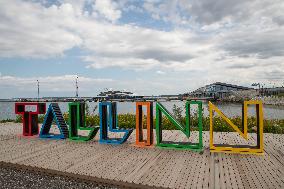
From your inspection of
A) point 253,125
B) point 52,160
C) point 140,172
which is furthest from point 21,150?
point 253,125

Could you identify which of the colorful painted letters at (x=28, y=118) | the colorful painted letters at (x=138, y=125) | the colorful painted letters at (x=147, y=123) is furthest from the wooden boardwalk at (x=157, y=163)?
the colorful painted letters at (x=28, y=118)

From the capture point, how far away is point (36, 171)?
11.0 metres

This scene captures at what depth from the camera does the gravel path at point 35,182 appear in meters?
9.38

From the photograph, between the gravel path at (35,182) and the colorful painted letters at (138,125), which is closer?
the gravel path at (35,182)

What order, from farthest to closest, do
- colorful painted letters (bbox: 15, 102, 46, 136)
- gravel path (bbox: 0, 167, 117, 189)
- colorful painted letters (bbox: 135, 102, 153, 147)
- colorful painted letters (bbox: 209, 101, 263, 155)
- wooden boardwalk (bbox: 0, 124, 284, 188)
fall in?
1. colorful painted letters (bbox: 15, 102, 46, 136)
2. colorful painted letters (bbox: 135, 102, 153, 147)
3. colorful painted letters (bbox: 209, 101, 263, 155)
4. gravel path (bbox: 0, 167, 117, 189)
5. wooden boardwalk (bbox: 0, 124, 284, 188)

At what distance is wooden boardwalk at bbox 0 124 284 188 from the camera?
909 cm

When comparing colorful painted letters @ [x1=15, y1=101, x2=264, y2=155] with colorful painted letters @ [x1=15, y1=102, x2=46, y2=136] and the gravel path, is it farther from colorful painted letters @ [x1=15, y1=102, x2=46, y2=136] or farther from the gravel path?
the gravel path

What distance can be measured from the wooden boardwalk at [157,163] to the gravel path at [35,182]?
18.1 inches

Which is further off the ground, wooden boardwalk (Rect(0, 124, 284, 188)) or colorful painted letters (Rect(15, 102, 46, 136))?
colorful painted letters (Rect(15, 102, 46, 136))

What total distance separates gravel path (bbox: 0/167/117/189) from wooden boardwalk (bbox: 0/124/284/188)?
0.46 meters

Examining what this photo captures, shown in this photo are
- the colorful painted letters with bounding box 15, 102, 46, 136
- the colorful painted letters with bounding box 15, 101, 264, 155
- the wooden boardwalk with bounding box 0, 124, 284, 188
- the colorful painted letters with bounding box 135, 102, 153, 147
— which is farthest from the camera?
the colorful painted letters with bounding box 15, 102, 46, 136

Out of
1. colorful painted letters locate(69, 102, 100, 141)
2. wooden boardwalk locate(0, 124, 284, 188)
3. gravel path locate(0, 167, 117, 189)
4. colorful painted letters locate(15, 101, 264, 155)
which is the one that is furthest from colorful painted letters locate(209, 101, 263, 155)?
colorful painted letters locate(69, 102, 100, 141)

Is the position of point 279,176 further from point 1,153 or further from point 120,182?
point 1,153

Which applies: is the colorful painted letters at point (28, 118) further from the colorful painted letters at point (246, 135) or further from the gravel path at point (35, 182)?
the colorful painted letters at point (246, 135)
